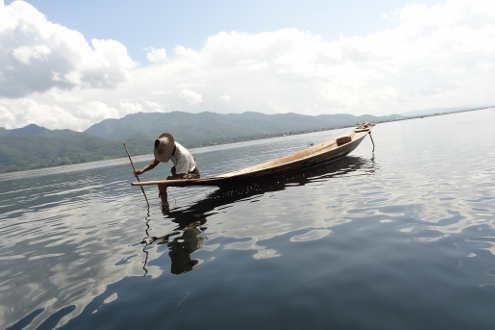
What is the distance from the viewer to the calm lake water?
5.10m

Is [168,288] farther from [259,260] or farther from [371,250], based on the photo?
[371,250]

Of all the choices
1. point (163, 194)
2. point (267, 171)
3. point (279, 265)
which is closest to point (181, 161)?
point (163, 194)

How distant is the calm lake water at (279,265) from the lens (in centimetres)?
510

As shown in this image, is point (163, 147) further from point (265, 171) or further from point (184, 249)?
point (184, 249)

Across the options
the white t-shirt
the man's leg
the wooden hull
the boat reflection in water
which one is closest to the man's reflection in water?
the boat reflection in water

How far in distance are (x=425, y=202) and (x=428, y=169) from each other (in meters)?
8.10

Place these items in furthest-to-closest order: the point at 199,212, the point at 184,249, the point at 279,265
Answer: the point at 199,212, the point at 184,249, the point at 279,265

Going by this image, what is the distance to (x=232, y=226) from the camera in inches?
424

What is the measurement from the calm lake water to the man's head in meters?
2.64

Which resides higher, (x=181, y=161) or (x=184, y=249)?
(x=181, y=161)

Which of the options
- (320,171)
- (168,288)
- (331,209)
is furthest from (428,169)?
(168,288)

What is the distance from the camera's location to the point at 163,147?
1425cm

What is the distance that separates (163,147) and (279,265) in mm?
8931

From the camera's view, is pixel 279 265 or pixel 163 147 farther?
pixel 163 147
